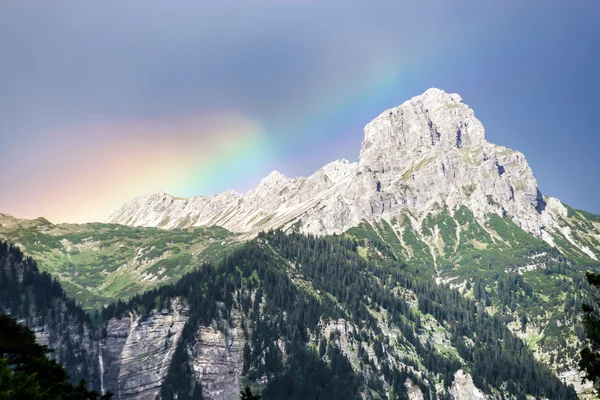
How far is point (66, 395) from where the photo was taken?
214ft

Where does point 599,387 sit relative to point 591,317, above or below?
below

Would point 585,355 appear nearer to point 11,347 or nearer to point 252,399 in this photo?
point 252,399

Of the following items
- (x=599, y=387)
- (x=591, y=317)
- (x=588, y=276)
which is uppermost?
(x=588, y=276)

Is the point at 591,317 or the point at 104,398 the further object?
the point at 104,398

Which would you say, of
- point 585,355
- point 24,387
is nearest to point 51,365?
point 24,387

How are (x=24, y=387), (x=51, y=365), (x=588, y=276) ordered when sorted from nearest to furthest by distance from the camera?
1. (x=588, y=276)
2. (x=24, y=387)
3. (x=51, y=365)

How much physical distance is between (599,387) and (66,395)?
187ft

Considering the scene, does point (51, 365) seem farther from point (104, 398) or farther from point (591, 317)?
point (591, 317)

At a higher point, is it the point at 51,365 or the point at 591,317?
the point at 51,365

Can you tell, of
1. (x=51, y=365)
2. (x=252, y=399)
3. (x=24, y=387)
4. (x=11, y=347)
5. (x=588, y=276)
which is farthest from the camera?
(x=51, y=365)

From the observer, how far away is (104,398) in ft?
237

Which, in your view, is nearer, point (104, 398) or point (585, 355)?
point (585, 355)

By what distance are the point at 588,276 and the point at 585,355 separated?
22.9 feet

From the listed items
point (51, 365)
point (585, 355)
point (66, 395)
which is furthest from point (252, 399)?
point (585, 355)
